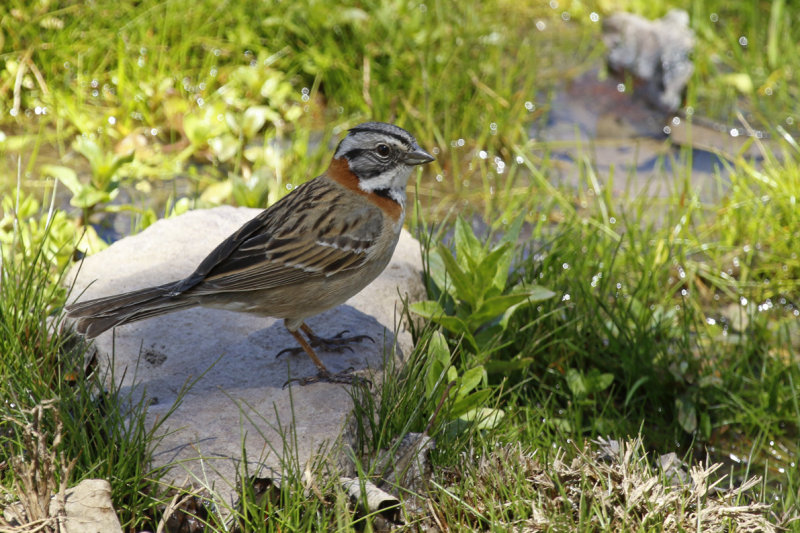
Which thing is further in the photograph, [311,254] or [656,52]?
[656,52]

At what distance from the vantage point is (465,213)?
20.5ft

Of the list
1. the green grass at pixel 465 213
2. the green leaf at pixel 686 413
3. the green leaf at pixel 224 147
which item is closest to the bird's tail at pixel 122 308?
the green grass at pixel 465 213

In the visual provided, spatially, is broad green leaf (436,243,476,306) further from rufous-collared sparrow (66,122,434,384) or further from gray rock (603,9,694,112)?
gray rock (603,9,694,112)

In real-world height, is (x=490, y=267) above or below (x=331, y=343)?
above

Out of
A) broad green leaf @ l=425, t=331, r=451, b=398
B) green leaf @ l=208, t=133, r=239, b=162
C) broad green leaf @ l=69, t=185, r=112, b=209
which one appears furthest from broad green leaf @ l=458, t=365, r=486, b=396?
green leaf @ l=208, t=133, r=239, b=162

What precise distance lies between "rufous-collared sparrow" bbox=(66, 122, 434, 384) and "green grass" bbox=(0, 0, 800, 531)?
36cm

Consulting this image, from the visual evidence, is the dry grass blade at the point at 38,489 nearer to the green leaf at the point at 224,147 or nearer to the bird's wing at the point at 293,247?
the bird's wing at the point at 293,247

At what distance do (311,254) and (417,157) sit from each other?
0.68 meters

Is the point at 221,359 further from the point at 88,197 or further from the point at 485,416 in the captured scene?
the point at 88,197

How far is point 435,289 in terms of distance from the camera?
465 centimetres


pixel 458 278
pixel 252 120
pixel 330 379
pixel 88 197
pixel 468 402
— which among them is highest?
pixel 252 120

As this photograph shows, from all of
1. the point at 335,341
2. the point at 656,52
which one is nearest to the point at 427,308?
the point at 335,341

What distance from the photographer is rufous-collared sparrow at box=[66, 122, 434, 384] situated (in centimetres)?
380

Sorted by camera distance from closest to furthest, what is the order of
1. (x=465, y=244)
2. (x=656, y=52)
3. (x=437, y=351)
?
1. (x=437, y=351)
2. (x=465, y=244)
3. (x=656, y=52)
